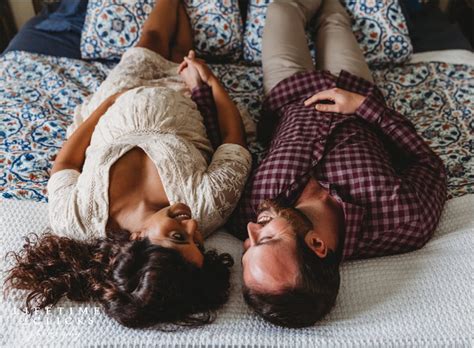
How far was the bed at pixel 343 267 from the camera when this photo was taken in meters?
0.89

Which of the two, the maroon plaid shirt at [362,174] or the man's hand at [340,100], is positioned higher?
the man's hand at [340,100]

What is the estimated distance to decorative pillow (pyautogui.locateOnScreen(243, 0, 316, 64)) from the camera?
1.92 m

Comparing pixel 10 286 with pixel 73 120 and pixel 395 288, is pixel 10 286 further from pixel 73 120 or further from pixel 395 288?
pixel 395 288

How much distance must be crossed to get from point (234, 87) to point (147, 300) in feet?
3.52

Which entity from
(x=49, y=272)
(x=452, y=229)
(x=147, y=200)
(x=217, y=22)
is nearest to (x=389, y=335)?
(x=452, y=229)

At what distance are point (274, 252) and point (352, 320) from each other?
223 mm

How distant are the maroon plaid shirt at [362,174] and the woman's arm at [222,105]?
114mm

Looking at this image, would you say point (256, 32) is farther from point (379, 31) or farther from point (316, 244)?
point (316, 244)

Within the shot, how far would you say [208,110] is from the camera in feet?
4.81

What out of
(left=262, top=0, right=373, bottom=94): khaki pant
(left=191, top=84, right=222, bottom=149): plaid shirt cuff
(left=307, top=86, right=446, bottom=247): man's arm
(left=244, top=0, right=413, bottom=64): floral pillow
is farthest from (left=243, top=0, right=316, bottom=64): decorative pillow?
(left=307, top=86, right=446, bottom=247): man's arm

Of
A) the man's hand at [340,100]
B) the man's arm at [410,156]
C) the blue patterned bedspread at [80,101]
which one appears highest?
the man's hand at [340,100]

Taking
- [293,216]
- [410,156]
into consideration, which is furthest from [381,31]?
[293,216]

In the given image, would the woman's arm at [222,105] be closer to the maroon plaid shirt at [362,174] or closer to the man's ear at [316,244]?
the maroon plaid shirt at [362,174]

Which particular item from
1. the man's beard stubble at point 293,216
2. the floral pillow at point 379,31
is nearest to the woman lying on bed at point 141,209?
the man's beard stubble at point 293,216
